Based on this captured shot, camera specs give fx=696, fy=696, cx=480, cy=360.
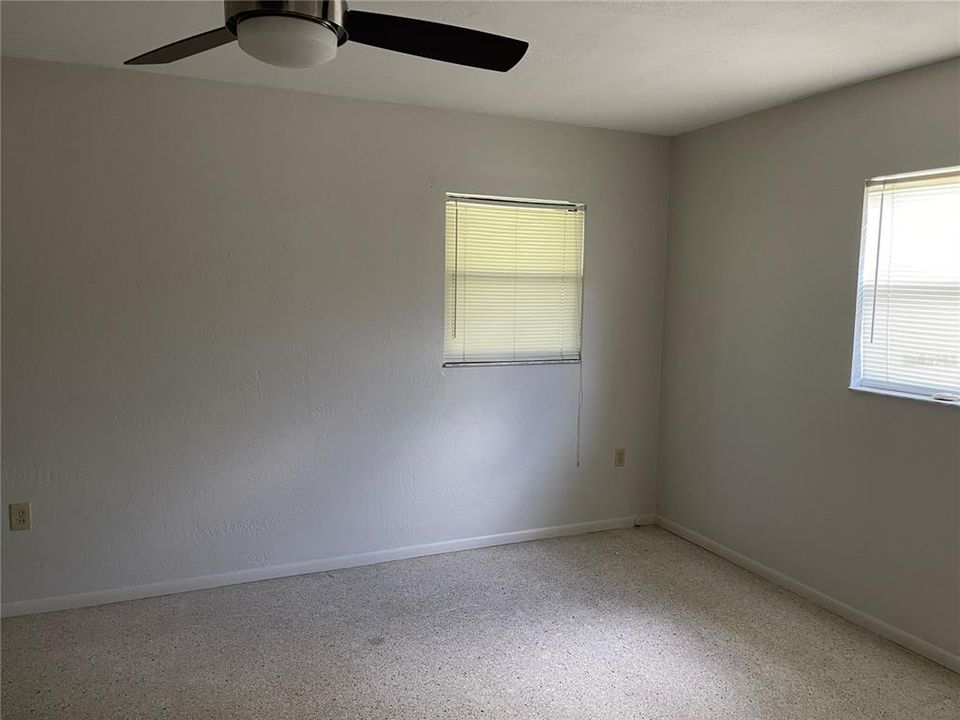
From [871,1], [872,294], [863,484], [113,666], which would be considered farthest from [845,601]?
[113,666]

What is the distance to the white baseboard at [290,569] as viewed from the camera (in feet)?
9.92

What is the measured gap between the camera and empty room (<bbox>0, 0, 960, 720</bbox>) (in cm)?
254

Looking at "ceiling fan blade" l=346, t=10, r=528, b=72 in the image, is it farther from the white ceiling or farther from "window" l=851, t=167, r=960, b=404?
"window" l=851, t=167, r=960, b=404

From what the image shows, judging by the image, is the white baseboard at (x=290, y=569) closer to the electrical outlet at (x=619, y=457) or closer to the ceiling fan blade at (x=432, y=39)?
the electrical outlet at (x=619, y=457)

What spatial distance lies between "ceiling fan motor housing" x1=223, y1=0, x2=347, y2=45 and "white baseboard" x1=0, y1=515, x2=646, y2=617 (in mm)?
2629

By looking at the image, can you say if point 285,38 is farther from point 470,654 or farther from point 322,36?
point 470,654

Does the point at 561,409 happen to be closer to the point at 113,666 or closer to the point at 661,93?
the point at 661,93

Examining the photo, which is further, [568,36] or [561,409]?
[561,409]

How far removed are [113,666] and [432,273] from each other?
2191 mm

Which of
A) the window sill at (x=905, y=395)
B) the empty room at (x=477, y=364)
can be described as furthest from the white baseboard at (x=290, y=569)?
the window sill at (x=905, y=395)

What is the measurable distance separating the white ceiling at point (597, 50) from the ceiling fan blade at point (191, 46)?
58cm

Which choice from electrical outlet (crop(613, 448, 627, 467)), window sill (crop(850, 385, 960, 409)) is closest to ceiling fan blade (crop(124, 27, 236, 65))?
window sill (crop(850, 385, 960, 409))

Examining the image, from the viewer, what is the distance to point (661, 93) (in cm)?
317

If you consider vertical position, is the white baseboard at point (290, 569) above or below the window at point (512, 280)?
below
